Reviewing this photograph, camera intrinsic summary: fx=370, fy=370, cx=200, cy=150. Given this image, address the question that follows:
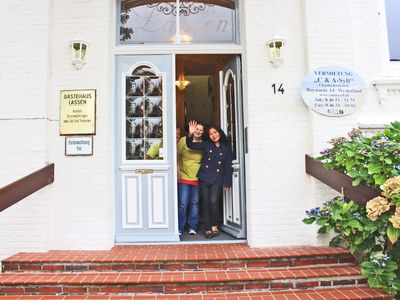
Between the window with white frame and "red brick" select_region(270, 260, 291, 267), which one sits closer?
"red brick" select_region(270, 260, 291, 267)

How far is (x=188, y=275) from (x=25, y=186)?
6.95 feet

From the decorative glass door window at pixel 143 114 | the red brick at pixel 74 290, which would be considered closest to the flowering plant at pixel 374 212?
the decorative glass door window at pixel 143 114

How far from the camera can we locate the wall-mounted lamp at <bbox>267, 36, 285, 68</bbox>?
4.79 metres

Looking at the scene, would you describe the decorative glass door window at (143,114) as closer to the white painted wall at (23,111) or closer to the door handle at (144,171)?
the door handle at (144,171)

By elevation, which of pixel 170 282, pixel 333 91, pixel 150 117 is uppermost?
pixel 333 91

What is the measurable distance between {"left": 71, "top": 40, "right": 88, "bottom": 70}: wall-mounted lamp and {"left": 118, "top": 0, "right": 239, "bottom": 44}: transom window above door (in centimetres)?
65

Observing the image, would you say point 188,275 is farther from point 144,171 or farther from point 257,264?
point 144,171

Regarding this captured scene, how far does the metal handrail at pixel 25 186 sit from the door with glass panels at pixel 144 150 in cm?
90

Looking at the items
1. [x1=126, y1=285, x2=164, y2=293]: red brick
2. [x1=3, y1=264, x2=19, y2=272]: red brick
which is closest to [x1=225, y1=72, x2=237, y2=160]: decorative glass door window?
[x1=126, y1=285, x2=164, y2=293]: red brick

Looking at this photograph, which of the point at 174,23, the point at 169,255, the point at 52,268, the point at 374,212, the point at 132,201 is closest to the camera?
the point at 374,212

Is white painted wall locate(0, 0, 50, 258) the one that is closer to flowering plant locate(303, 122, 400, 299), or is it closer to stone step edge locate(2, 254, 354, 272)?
stone step edge locate(2, 254, 354, 272)

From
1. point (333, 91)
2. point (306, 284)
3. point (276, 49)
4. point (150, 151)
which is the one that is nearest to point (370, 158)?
point (333, 91)

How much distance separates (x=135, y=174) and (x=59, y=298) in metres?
1.85

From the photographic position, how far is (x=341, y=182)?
407cm
